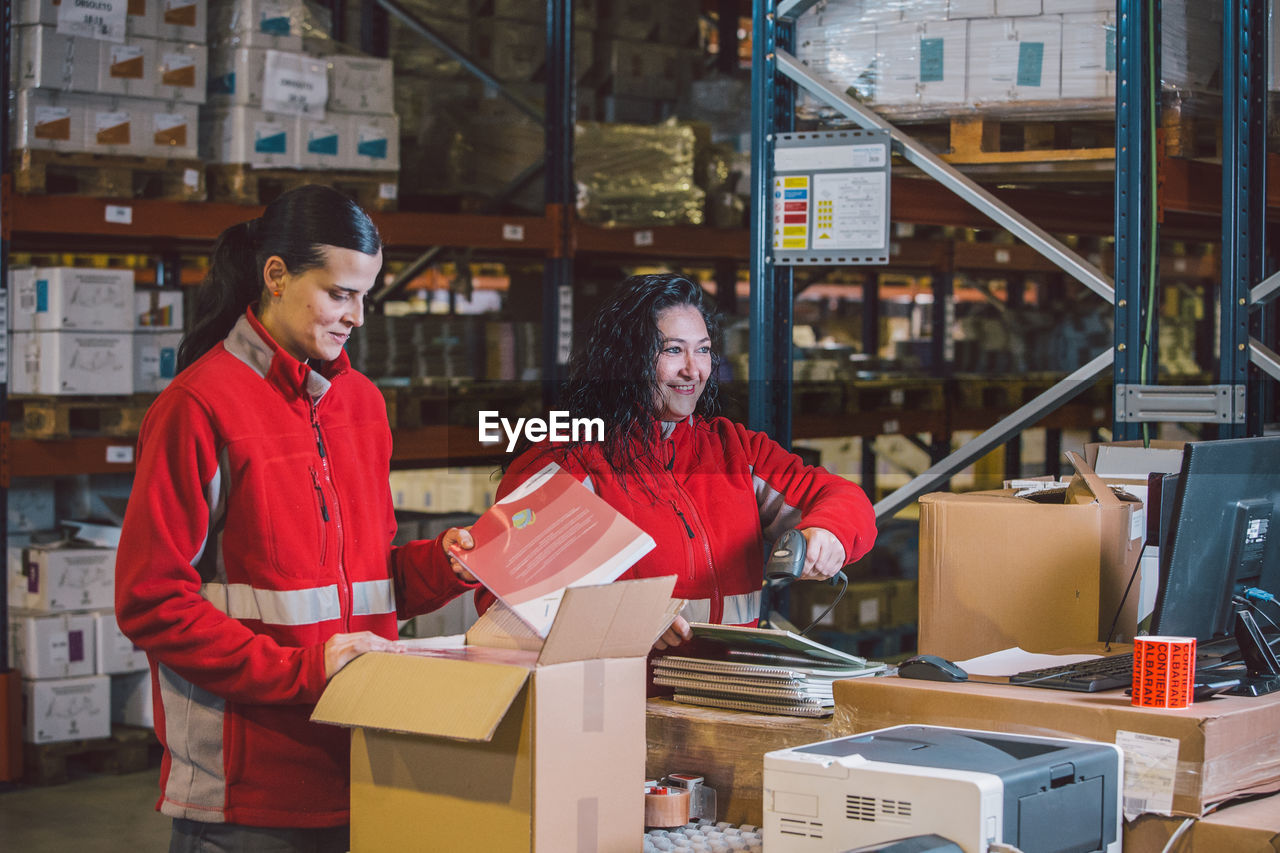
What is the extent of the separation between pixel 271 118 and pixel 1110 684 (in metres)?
4.89

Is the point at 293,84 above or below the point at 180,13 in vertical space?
below

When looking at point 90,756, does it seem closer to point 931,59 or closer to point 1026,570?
point 931,59

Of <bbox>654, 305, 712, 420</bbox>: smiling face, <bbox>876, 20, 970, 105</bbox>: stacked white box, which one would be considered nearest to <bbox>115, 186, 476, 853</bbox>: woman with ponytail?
<bbox>654, 305, 712, 420</bbox>: smiling face

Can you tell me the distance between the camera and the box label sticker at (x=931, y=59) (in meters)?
4.61

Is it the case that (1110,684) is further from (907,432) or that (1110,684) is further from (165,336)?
(907,432)

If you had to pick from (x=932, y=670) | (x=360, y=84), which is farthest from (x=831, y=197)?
(x=360, y=84)

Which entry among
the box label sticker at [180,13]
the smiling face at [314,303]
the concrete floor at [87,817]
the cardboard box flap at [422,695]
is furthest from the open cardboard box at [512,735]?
the box label sticker at [180,13]

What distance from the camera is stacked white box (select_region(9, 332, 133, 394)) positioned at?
6.06 metres

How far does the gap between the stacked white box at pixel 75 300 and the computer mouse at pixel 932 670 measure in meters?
4.56

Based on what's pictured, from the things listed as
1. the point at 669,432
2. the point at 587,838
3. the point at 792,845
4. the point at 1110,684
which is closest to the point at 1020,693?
the point at 1110,684

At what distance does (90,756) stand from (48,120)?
9.16 feet

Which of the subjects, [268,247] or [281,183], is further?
[281,183]

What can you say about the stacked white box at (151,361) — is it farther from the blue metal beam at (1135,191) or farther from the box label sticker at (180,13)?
the blue metal beam at (1135,191)

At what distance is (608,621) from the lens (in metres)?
2.09
